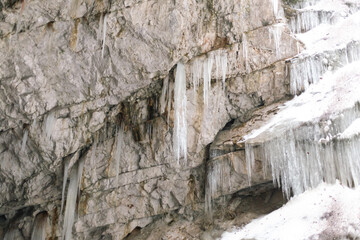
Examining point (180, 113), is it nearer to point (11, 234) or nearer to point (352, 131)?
point (352, 131)

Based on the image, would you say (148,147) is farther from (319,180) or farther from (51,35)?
(319,180)

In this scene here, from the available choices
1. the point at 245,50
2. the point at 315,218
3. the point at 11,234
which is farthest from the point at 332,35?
the point at 11,234

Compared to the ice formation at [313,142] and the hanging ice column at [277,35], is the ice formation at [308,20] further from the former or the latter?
the ice formation at [313,142]

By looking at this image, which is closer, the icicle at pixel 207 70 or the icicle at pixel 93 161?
the icicle at pixel 207 70

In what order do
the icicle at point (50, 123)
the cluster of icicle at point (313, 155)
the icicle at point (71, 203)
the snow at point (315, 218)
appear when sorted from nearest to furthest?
the snow at point (315, 218) → the cluster of icicle at point (313, 155) → the icicle at point (50, 123) → the icicle at point (71, 203)

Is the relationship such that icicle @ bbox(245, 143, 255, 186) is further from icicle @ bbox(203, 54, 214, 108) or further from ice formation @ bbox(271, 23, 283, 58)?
ice formation @ bbox(271, 23, 283, 58)

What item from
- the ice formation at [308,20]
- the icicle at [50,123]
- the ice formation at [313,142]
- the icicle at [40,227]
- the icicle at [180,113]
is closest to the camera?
the ice formation at [313,142]

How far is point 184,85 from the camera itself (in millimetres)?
10125

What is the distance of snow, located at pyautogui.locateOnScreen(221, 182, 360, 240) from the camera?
24.0 feet

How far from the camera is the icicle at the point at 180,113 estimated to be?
10.0m

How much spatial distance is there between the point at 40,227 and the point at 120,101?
596 centimetres

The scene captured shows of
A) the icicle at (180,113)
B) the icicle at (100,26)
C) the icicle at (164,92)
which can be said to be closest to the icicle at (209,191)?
→ the icicle at (180,113)

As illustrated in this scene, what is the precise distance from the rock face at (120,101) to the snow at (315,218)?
141cm

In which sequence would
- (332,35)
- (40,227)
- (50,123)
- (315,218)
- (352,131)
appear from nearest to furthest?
(315,218) → (352,131) → (50,123) → (332,35) → (40,227)
